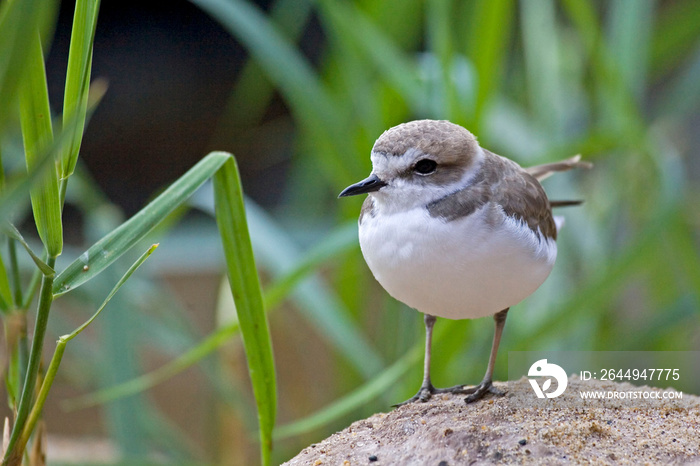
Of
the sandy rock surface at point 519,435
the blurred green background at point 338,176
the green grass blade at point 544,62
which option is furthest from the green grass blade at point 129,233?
the green grass blade at point 544,62

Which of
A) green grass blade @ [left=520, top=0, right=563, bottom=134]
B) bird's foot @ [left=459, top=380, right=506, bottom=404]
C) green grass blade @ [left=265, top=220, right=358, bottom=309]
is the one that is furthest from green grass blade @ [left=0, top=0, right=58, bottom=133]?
green grass blade @ [left=520, top=0, right=563, bottom=134]

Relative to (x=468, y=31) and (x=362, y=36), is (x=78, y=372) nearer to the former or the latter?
(x=362, y=36)

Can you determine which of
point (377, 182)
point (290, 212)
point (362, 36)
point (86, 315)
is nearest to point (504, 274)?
point (377, 182)

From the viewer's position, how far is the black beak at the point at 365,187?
52.5 inches

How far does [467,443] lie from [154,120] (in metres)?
4.04

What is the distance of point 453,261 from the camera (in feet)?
4.25

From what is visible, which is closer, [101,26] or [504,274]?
[504,274]

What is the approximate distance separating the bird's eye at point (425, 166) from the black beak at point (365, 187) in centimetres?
7

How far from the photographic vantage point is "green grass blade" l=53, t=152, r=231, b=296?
1089mm

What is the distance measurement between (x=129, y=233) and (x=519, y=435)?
28.6 inches

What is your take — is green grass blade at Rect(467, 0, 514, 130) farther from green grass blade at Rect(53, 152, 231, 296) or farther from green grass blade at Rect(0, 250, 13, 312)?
green grass blade at Rect(0, 250, 13, 312)

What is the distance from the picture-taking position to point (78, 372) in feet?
11.0

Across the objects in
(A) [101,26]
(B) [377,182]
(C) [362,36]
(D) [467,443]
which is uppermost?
(A) [101,26]

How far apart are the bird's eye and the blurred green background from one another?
583 mm
